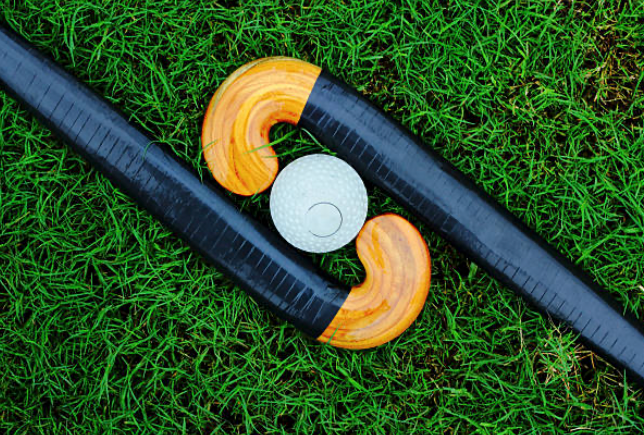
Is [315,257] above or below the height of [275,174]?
below

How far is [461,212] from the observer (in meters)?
1.87

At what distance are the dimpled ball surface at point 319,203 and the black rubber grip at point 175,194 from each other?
173 mm

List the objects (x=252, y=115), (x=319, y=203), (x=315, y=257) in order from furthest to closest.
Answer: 1. (x=315, y=257)
2. (x=252, y=115)
3. (x=319, y=203)

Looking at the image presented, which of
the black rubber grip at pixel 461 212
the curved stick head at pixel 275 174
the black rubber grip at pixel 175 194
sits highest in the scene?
the black rubber grip at pixel 461 212

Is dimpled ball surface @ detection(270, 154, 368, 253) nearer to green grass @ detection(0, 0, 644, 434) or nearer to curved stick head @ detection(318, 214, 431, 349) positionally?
curved stick head @ detection(318, 214, 431, 349)

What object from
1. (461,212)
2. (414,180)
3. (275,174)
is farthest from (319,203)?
(461,212)

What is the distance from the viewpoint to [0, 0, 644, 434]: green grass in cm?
203

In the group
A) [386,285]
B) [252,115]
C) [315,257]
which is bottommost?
[315,257]

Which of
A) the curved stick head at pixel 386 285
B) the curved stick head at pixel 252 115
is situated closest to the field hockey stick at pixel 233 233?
the curved stick head at pixel 386 285

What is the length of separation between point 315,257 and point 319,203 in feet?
1.54

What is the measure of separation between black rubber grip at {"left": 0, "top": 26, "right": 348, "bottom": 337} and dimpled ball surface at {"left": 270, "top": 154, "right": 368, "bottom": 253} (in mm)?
173

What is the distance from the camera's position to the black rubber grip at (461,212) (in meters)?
1.87

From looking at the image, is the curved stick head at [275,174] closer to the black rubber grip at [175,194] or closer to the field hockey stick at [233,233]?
the field hockey stick at [233,233]

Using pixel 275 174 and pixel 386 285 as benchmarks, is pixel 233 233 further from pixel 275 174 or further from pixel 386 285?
pixel 386 285
